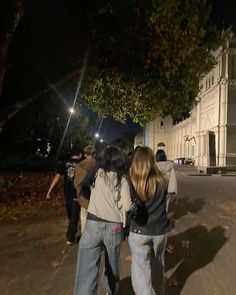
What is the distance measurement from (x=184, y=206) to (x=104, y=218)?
9.08m

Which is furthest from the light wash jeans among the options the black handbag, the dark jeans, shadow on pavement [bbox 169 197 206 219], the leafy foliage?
the leafy foliage

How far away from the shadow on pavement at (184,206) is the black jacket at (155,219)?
6.65 metres

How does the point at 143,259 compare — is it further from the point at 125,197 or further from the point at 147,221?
the point at 125,197

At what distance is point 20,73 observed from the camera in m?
16.4

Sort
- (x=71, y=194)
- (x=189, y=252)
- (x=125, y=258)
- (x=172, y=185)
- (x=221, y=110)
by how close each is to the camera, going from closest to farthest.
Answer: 1. (x=125, y=258)
2. (x=189, y=252)
3. (x=172, y=185)
4. (x=71, y=194)
5. (x=221, y=110)

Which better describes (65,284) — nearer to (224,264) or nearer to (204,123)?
(224,264)

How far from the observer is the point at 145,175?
13.5 feet

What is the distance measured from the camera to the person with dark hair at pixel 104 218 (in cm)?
419

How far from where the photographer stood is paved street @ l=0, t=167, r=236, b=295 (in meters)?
5.18

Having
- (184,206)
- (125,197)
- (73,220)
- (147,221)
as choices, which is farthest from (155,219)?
(184,206)

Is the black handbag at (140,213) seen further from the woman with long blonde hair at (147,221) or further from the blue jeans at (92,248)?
the blue jeans at (92,248)

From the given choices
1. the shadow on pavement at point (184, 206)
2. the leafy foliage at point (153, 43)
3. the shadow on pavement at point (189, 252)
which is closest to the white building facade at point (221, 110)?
the leafy foliage at point (153, 43)

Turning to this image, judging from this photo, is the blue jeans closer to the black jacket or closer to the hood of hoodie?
the black jacket

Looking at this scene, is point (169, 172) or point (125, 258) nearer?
point (125, 258)
